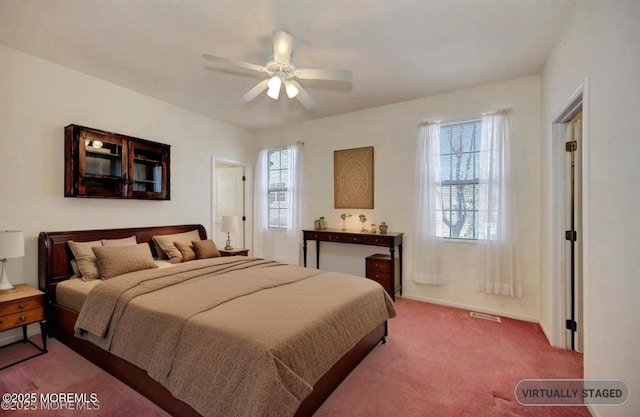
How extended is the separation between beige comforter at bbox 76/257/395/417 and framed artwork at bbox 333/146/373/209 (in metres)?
1.97

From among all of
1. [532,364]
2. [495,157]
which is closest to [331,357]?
[532,364]

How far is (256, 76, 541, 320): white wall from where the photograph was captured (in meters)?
3.39

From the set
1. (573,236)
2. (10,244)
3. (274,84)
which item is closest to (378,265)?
(573,236)

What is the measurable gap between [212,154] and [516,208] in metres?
4.58

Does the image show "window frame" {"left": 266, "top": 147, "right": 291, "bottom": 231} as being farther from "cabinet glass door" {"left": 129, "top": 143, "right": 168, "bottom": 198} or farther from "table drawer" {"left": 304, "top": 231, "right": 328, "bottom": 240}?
"cabinet glass door" {"left": 129, "top": 143, "right": 168, "bottom": 198}

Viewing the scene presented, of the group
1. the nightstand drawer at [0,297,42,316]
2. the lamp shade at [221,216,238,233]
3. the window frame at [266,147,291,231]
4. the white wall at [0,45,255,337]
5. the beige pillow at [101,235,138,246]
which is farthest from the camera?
the window frame at [266,147,291,231]

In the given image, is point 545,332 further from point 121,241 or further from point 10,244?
point 10,244

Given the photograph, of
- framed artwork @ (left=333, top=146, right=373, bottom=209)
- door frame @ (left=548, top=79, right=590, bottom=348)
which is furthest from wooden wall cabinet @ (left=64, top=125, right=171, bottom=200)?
door frame @ (left=548, top=79, right=590, bottom=348)

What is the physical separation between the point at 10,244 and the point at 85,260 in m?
0.59

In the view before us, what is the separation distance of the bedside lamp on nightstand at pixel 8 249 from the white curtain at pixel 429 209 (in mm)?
4301

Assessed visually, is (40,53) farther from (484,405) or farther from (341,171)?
(484,405)

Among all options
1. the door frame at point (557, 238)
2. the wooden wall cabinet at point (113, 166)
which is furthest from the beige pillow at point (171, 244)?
the door frame at point (557, 238)

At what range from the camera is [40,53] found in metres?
2.89

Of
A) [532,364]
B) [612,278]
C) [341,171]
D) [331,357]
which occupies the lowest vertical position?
[532,364]
